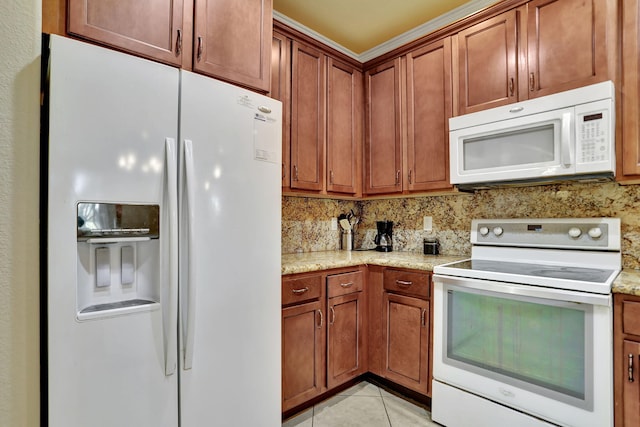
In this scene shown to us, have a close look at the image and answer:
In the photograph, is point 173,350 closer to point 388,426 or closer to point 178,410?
point 178,410

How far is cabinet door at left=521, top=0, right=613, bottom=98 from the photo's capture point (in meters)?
1.66

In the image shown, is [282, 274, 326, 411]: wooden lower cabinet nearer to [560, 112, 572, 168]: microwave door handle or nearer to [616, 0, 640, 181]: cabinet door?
[560, 112, 572, 168]: microwave door handle

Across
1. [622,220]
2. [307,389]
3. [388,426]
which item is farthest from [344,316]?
[622,220]

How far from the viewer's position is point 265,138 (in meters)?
1.57

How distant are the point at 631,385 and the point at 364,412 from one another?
135cm

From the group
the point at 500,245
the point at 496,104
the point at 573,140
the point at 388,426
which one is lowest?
the point at 388,426

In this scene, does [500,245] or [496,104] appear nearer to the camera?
[496,104]

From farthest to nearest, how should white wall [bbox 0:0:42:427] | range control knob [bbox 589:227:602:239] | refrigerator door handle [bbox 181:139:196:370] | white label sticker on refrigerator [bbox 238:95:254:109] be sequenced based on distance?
range control knob [bbox 589:227:602:239] < white label sticker on refrigerator [bbox 238:95:254:109] < refrigerator door handle [bbox 181:139:196:370] < white wall [bbox 0:0:42:427]

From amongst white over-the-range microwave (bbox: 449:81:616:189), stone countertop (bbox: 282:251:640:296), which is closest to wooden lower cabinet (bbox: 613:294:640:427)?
stone countertop (bbox: 282:251:640:296)

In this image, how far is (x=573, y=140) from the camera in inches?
64.6

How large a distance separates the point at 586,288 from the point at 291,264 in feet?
4.80

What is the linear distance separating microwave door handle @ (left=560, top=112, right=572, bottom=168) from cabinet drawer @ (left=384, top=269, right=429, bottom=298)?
3.13 feet

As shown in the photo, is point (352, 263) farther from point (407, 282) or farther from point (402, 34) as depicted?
point (402, 34)

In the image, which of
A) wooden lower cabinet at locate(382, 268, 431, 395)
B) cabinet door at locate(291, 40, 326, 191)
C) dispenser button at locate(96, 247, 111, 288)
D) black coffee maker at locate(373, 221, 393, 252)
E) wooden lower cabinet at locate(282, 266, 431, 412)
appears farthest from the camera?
black coffee maker at locate(373, 221, 393, 252)
